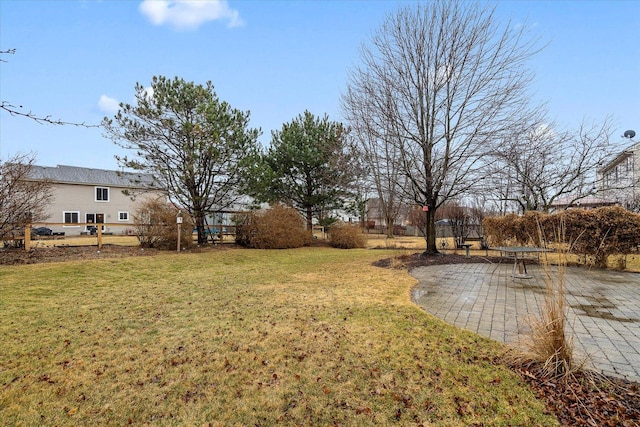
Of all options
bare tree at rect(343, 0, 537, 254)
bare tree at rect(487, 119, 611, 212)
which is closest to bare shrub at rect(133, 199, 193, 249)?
bare tree at rect(343, 0, 537, 254)

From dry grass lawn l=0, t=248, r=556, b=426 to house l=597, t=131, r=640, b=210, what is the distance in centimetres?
1161

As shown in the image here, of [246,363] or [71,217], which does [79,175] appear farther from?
[246,363]

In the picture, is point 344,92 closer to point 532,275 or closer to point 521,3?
point 521,3

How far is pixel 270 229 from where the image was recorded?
47.0ft

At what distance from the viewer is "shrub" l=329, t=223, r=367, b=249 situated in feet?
52.8

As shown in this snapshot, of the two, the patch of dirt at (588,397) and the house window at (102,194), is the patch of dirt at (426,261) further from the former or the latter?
the house window at (102,194)

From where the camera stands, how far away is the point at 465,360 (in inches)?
116

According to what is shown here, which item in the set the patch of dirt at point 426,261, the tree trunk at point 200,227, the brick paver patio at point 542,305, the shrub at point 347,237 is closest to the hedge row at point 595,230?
the brick paver patio at point 542,305

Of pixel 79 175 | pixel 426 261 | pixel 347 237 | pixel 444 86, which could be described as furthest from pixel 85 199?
Result: pixel 444 86

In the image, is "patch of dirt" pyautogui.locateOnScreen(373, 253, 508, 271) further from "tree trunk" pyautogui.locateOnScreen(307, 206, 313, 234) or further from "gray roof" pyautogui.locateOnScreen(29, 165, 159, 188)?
"gray roof" pyautogui.locateOnScreen(29, 165, 159, 188)

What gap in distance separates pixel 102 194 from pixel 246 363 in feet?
95.5

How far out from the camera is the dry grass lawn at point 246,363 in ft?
7.45

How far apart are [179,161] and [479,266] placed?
38.3 ft

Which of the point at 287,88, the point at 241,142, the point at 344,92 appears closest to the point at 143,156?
the point at 241,142
